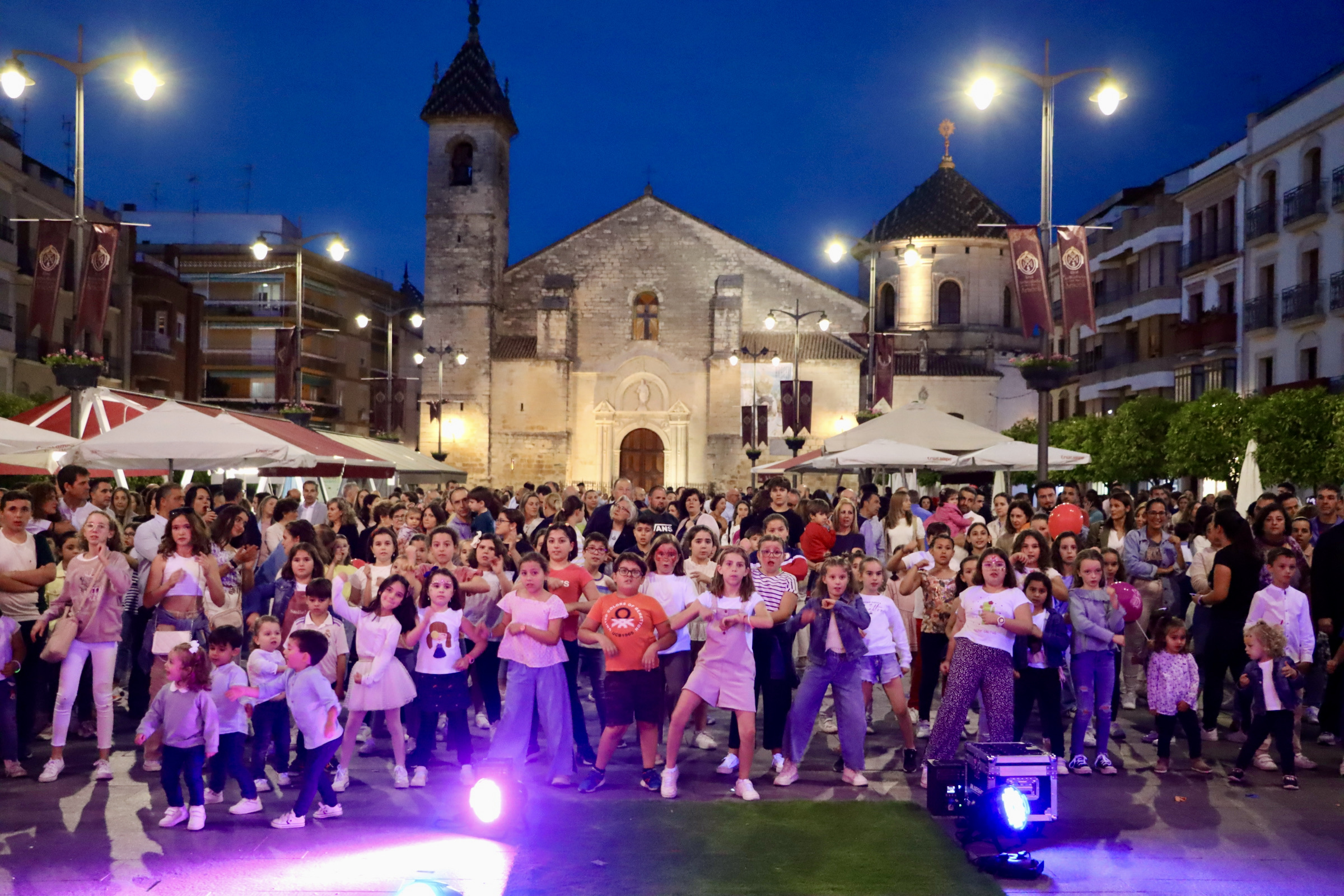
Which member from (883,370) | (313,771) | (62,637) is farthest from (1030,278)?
(883,370)

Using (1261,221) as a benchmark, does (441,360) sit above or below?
below

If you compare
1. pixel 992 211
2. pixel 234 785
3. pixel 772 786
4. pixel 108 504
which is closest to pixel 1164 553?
pixel 772 786

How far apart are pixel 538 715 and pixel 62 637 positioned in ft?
9.55

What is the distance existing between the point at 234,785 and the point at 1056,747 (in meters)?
5.16

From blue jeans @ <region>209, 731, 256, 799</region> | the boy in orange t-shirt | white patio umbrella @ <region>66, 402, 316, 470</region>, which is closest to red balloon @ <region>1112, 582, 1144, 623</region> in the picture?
the boy in orange t-shirt

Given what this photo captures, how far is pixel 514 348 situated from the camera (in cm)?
4512

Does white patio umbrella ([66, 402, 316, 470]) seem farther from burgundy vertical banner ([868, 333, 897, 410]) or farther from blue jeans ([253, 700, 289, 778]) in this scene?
burgundy vertical banner ([868, 333, 897, 410])

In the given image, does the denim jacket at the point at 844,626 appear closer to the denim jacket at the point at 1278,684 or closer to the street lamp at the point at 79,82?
the denim jacket at the point at 1278,684

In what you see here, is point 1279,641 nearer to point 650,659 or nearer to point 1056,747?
point 1056,747

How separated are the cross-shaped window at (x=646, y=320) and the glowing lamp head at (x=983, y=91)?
3087 cm

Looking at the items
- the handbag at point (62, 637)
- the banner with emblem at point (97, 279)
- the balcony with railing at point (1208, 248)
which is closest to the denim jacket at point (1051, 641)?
the handbag at point (62, 637)

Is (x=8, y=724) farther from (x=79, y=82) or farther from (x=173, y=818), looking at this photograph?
(x=79, y=82)

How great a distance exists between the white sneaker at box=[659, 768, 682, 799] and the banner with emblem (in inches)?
414

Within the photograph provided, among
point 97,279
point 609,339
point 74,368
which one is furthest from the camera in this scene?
point 609,339
